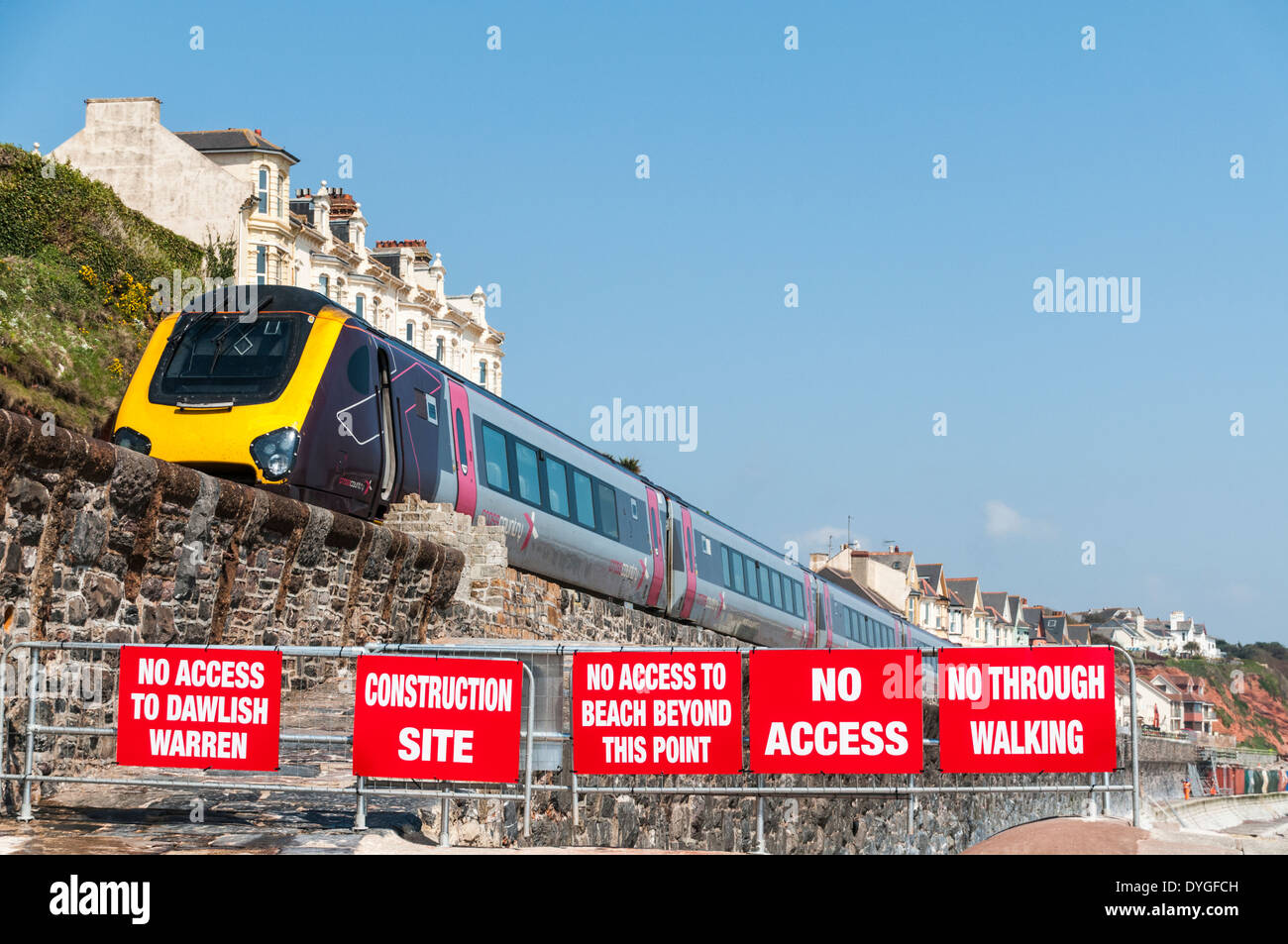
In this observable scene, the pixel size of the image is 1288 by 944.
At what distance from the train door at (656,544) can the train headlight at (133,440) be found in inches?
427

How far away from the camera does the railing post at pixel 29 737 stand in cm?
812

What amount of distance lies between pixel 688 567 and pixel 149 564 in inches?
603

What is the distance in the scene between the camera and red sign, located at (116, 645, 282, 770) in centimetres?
843

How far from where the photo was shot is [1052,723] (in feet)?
26.9

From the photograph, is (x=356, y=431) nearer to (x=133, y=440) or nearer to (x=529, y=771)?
(x=133, y=440)

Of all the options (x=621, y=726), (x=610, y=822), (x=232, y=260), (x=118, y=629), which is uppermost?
(x=232, y=260)

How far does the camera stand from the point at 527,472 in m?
17.9

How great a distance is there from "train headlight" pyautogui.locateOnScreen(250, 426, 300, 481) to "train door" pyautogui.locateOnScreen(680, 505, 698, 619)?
487 inches

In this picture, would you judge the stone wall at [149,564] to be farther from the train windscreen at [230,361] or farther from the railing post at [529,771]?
the railing post at [529,771]

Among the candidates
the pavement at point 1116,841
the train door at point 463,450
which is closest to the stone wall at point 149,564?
the train door at point 463,450

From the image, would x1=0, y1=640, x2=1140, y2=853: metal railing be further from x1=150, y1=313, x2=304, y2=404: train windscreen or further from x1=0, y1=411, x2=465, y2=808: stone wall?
x1=150, y1=313, x2=304, y2=404: train windscreen
